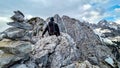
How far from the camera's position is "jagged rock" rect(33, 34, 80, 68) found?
98.7 feet

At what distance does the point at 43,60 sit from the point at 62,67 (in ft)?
9.34

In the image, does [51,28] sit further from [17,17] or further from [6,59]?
[6,59]

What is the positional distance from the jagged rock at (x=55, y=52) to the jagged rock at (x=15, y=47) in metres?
2.51

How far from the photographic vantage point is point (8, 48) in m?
27.4

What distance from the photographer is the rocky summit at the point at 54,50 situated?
27.6 meters

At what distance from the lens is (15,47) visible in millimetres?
27453

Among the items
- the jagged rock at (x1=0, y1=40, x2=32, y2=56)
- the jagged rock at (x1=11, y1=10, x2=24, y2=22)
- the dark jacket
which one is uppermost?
the jagged rock at (x1=11, y1=10, x2=24, y2=22)

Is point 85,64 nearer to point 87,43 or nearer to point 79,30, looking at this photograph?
point 87,43

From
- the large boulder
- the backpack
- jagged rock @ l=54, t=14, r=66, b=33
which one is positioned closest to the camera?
the large boulder

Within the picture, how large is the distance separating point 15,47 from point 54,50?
6.75 meters

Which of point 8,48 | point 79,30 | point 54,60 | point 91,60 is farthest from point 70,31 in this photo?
point 8,48

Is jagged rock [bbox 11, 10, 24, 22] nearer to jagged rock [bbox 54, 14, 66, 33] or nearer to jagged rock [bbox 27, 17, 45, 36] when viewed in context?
jagged rock [bbox 27, 17, 45, 36]

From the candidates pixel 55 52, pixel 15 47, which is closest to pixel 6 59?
pixel 15 47

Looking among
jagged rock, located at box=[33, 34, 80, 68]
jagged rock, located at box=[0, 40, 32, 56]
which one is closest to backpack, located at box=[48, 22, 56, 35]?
jagged rock, located at box=[33, 34, 80, 68]
